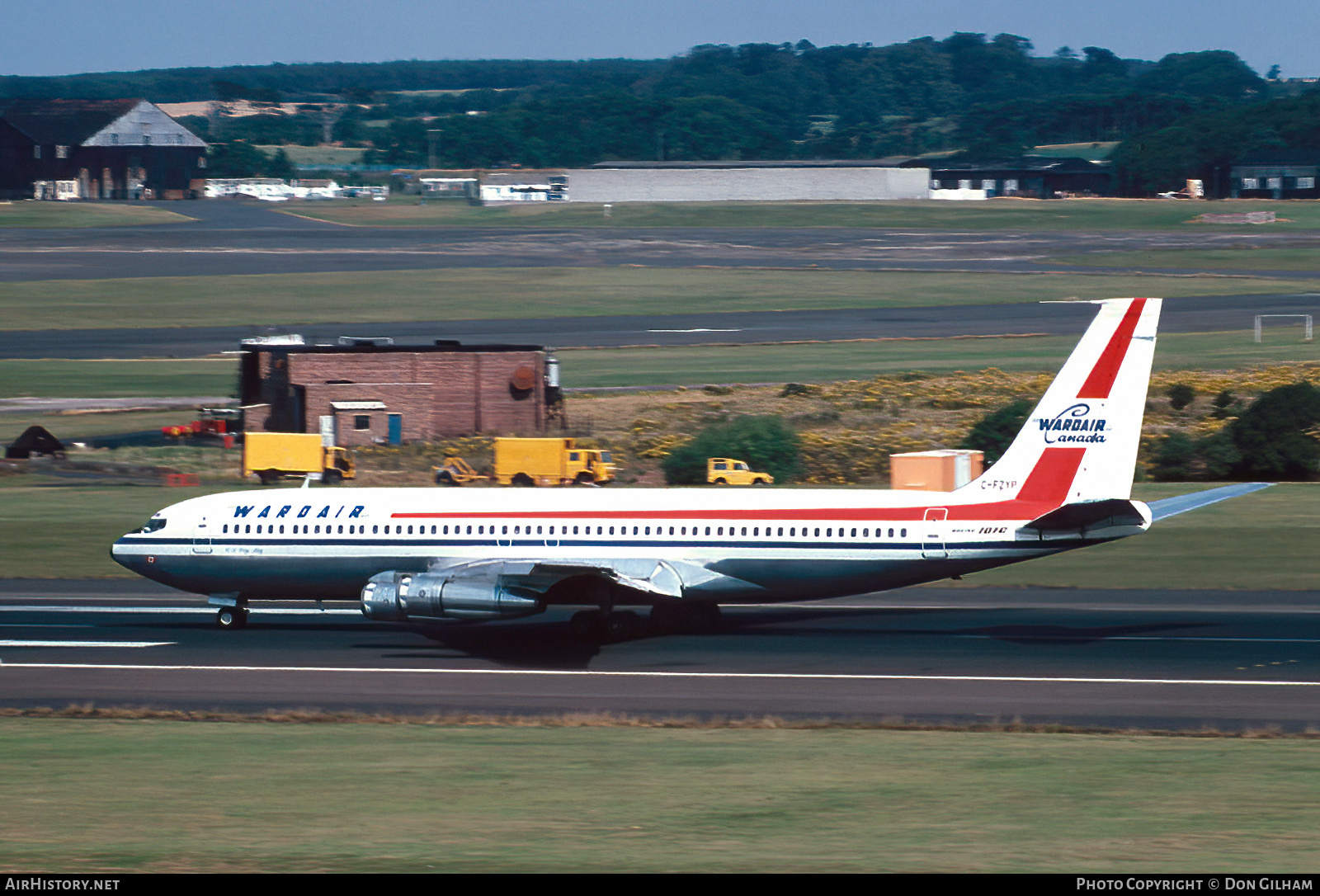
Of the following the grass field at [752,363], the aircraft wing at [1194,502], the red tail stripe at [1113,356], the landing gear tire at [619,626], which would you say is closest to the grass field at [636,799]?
the landing gear tire at [619,626]

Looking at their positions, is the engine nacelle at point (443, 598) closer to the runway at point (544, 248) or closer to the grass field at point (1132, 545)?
the grass field at point (1132, 545)

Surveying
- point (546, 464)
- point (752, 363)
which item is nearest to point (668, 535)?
point (546, 464)

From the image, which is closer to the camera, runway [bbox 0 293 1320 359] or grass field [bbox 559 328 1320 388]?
grass field [bbox 559 328 1320 388]

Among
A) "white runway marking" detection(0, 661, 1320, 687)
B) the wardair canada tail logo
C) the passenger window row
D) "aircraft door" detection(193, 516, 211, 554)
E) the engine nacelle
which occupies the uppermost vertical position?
the wardair canada tail logo

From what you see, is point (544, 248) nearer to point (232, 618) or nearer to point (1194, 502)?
point (232, 618)

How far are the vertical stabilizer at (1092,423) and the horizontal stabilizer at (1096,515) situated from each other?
122 cm

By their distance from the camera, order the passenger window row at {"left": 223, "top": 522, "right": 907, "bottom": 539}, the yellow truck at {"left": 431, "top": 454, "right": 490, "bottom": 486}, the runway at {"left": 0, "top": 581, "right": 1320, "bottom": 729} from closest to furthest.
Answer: the runway at {"left": 0, "top": 581, "right": 1320, "bottom": 729} → the passenger window row at {"left": 223, "top": 522, "right": 907, "bottom": 539} → the yellow truck at {"left": 431, "top": 454, "right": 490, "bottom": 486}

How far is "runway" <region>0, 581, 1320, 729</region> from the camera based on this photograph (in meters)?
30.3

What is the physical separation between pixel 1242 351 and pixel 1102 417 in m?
66.7

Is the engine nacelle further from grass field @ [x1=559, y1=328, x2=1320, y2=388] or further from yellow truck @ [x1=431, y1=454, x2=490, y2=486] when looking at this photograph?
grass field @ [x1=559, y1=328, x2=1320, y2=388]

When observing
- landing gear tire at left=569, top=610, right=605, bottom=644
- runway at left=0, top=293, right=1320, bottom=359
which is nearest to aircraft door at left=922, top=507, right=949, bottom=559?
landing gear tire at left=569, top=610, right=605, bottom=644

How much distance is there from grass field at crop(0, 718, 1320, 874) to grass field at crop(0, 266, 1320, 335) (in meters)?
92.9

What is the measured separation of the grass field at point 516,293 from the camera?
122 m

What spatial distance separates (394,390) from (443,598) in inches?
1557
